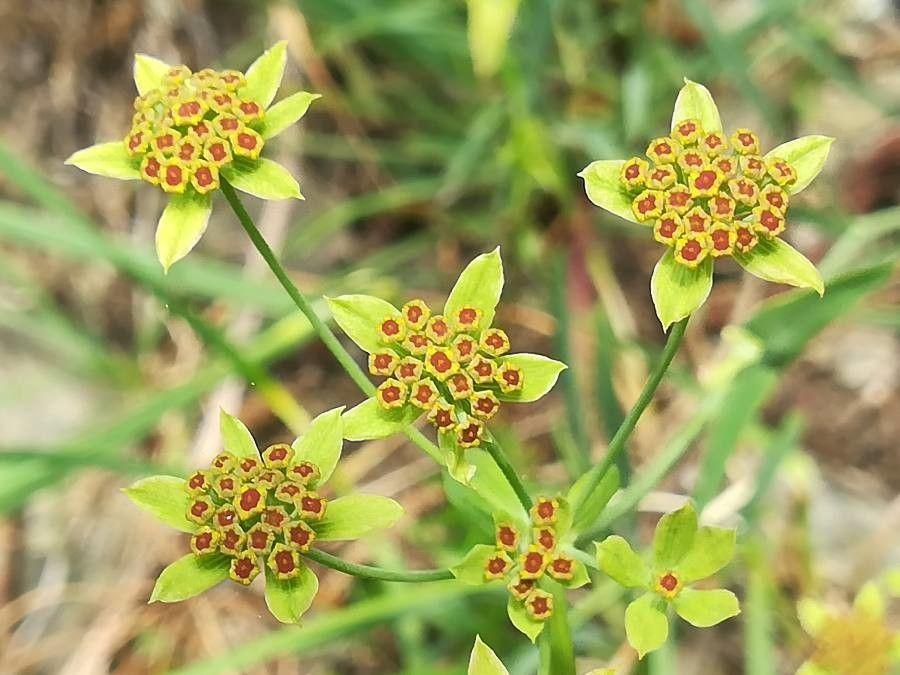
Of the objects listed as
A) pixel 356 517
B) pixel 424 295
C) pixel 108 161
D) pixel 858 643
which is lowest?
pixel 424 295

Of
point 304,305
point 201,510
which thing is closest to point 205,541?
point 201,510

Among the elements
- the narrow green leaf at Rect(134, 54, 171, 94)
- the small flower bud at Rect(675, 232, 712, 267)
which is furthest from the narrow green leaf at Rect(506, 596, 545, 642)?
the narrow green leaf at Rect(134, 54, 171, 94)

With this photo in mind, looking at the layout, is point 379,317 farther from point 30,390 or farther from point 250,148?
point 30,390

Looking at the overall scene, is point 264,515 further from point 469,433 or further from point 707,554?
point 707,554

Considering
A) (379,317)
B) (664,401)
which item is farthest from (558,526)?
(664,401)

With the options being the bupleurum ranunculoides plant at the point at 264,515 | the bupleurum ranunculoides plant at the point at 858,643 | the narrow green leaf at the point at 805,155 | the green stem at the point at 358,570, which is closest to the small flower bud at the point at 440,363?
the bupleurum ranunculoides plant at the point at 264,515

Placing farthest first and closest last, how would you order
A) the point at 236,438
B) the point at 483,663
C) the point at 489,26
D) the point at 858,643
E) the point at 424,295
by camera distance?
the point at 424,295, the point at 489,26, the point at 858,643, the point at 236,438, the point at 483,663
